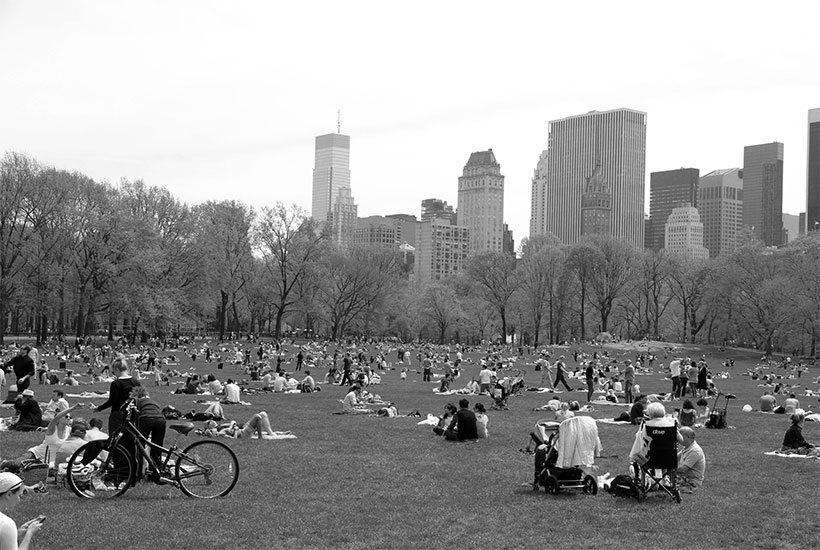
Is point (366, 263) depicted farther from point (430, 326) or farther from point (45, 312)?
point (45, 312)

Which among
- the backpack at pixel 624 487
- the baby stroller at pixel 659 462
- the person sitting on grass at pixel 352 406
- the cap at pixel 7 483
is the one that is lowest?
the person sitting on grass at pixel 352 406

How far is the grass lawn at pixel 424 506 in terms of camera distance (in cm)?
986

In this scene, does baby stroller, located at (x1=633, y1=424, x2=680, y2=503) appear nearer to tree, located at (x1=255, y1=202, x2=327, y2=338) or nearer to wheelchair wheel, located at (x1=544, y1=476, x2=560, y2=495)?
wheelchair wheel, located at (x1=544, y1=476, x2=560, y2=495)

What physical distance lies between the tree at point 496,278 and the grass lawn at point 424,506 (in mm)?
75956

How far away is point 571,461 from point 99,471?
6.51m

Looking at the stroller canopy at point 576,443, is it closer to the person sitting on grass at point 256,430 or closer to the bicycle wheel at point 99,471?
the bicycle wheel at point 99,471

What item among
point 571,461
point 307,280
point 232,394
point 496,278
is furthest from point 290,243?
point 571,461

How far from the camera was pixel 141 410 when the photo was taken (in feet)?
37.8

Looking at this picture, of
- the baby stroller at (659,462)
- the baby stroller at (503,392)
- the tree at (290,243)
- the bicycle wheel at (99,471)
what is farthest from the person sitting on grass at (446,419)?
the tree at (290,243)

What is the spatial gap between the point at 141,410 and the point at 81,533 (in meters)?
2.16

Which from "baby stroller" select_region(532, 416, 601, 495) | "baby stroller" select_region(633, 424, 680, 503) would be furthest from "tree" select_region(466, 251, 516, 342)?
"baby stroller" select_region(633, 424, 680, 503)

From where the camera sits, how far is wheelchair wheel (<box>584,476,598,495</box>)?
12586 millimetres

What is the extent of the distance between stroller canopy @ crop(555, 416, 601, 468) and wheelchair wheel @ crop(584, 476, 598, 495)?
22 cm

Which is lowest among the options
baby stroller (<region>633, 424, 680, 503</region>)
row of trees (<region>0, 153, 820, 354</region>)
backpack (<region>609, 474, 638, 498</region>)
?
backpack (<region>609, 474, 638, 498</region>)
